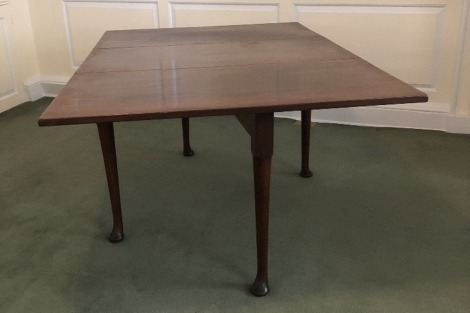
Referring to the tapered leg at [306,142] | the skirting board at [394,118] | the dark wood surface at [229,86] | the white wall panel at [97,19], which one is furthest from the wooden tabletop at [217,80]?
the white wall panel at [97,19]

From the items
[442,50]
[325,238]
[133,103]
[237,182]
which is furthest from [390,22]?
[133,103]

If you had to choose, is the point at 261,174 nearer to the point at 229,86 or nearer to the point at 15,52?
the point at 229,86

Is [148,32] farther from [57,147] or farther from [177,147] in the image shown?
[57,147]

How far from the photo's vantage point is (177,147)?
105 inches

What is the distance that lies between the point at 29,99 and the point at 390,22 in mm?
2504

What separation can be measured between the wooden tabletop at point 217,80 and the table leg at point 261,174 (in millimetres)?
91

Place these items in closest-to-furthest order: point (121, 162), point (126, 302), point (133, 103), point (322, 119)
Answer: point (133, 103) → point (126, 302) → point (121, 162) → point (322, 119)

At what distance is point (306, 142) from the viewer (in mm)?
2234

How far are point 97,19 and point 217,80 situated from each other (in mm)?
2189

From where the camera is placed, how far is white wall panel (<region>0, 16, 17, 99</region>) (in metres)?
3.27

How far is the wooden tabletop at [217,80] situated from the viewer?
126 centimetres

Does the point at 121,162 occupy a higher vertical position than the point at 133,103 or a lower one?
lower

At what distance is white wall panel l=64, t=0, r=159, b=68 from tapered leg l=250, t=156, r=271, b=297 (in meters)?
2.12

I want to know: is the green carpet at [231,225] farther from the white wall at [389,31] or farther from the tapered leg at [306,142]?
the white wall at [389,31]
